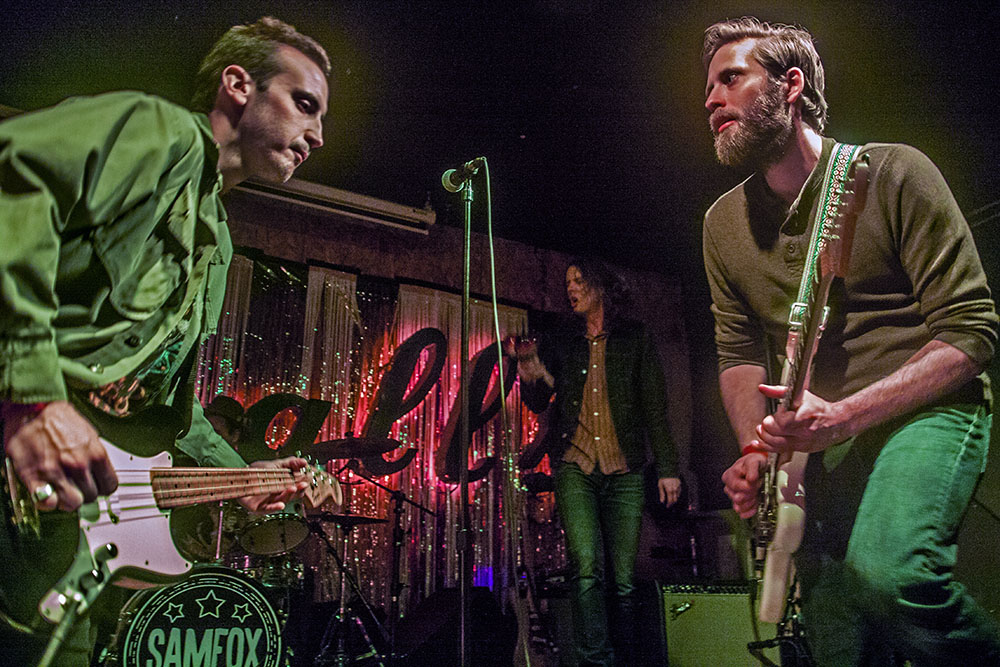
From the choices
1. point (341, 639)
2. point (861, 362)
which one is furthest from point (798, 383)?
point (341, 639)

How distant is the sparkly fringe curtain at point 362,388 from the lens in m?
4.94

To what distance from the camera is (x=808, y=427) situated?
180cm

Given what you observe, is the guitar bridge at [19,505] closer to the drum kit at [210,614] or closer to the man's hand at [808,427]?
the drum kit at [210,614]

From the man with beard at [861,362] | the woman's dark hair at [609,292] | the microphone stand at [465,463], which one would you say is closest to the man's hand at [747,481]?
the man with beard at [861,362]

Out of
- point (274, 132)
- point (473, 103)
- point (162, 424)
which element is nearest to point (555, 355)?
point (473, 103)

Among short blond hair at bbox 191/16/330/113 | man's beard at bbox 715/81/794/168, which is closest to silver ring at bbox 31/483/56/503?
short blond hair at bbox 191/16/330/113

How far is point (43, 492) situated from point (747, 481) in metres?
1.72

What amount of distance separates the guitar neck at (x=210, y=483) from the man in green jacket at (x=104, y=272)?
6cm

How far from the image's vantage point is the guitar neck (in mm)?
1688

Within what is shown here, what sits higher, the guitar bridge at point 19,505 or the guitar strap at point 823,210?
the guitar strap at point 823,210

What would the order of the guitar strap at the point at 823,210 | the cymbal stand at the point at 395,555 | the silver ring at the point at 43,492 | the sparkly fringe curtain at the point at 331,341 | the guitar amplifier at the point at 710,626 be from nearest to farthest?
the silver ring at the point at 43,492, the guitar strap at the point at 823,210, the guitar amplifier at the point at 710,626, the cymbal stand at the point at 395,555, the sparkly fringe curtain at the point at 331,341

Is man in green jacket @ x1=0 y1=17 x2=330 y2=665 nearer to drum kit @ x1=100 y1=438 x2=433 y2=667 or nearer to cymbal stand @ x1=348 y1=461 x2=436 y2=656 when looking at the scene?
drum kit @ x1=100 y1=438 x2=433 y2=667

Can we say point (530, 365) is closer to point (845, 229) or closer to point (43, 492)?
point (845, 229)

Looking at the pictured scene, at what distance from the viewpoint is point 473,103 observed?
438 cm
